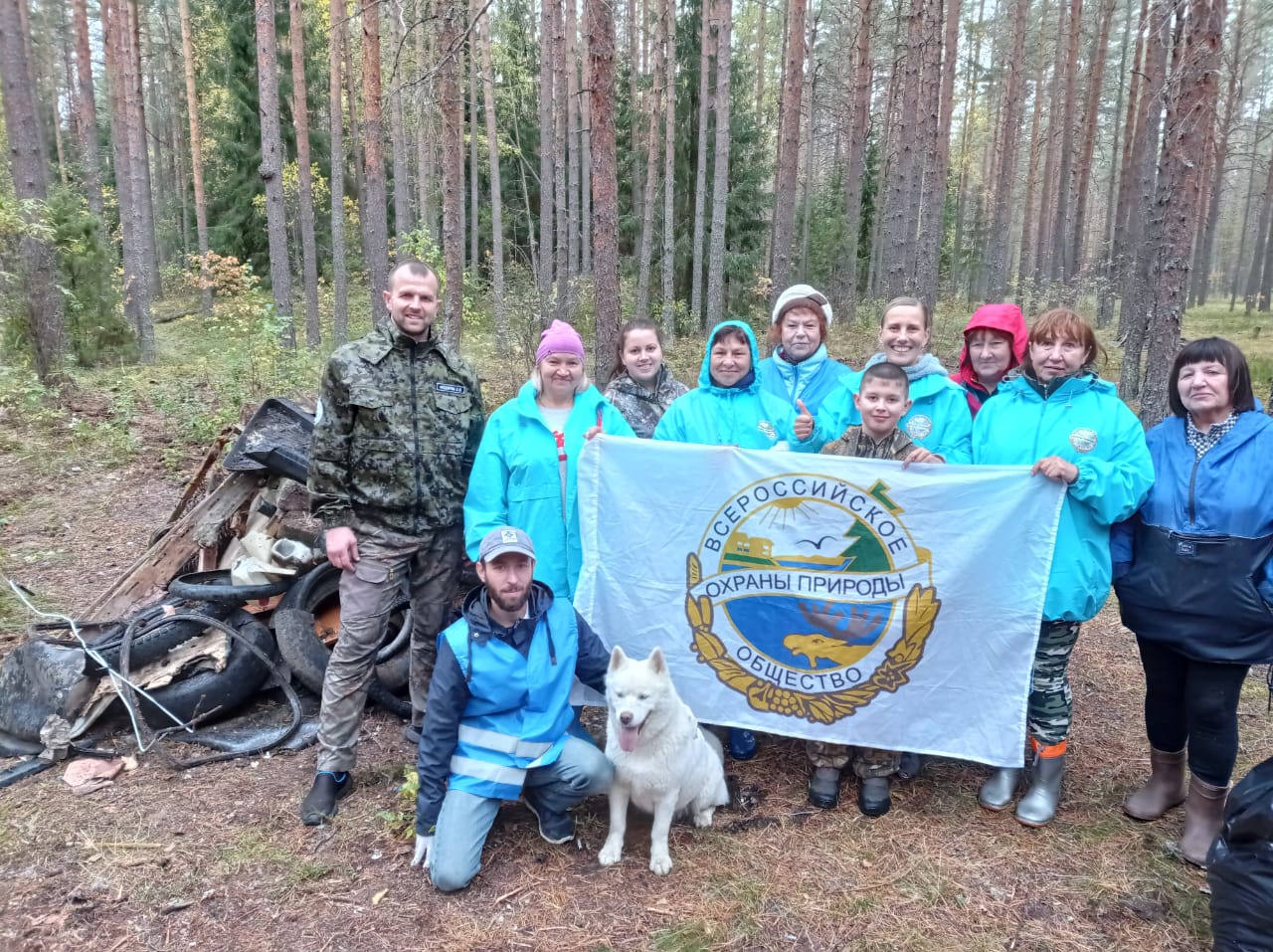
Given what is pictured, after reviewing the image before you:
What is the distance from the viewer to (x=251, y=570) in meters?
4.57

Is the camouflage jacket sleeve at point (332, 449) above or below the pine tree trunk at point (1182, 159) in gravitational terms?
below

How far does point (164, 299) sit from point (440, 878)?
29.4 metres

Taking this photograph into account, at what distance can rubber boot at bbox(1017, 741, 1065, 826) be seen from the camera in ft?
11.2

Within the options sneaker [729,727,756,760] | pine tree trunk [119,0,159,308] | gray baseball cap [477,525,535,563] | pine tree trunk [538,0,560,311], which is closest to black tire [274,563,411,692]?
gray baseball cap [477,525,535,563]

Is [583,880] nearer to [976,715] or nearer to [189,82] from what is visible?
[976,715]

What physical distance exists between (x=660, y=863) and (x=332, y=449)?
2.30m

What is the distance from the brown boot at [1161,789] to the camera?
3.37 metres

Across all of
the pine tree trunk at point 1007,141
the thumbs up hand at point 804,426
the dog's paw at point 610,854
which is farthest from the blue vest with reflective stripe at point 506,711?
the pine tree trunk at point 1007,141

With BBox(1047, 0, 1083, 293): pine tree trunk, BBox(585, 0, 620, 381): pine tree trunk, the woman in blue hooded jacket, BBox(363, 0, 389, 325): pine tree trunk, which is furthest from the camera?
BBox(1047, 0, 1083, 293): pine tree trunk

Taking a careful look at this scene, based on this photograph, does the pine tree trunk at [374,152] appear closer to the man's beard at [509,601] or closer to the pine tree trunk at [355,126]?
the pine tree trunk at [355,126]

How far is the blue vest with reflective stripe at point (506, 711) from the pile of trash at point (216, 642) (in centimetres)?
100

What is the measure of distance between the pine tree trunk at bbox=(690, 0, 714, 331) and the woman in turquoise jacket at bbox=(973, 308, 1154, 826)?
1626 centimetres

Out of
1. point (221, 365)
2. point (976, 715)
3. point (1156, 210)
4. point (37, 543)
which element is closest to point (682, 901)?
point (976, 715)

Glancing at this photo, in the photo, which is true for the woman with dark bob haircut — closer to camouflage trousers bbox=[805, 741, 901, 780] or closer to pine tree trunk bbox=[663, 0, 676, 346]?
camouflage trousers bbox=[805, 741, 901, 780]
